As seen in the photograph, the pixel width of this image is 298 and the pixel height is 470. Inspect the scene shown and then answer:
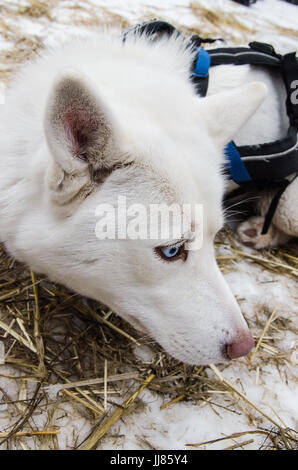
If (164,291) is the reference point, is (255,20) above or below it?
above

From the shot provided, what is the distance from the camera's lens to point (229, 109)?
204 cm

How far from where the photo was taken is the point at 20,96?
2.13 metres

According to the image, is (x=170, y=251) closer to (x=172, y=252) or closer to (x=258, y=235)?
(x=172, y=252)

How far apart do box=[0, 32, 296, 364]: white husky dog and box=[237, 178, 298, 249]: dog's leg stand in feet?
4.23

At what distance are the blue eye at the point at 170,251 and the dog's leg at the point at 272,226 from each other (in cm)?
172

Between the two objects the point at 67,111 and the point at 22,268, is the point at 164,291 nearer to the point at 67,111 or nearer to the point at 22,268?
the point at 67,111

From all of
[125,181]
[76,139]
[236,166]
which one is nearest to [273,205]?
[236,166]

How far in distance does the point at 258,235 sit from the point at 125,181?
2.01 meters

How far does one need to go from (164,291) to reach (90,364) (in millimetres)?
761

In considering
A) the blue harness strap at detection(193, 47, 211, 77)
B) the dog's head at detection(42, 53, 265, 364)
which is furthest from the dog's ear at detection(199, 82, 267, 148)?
the blue harness strap at detection(193, 47, 211, 77)

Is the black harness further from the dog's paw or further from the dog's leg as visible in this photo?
the dog's paw

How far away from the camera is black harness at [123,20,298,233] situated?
2.63 metres

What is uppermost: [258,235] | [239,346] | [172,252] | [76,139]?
[76,139]
